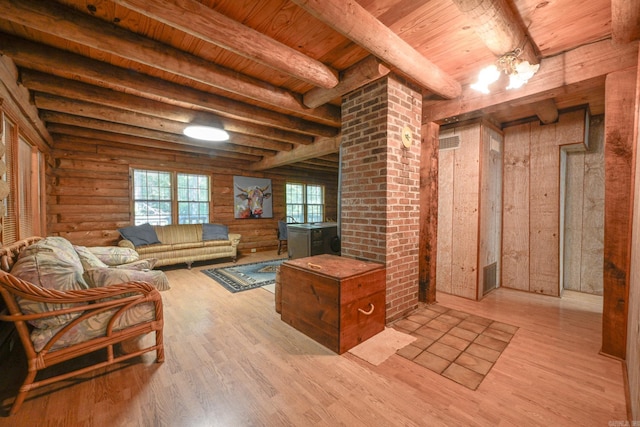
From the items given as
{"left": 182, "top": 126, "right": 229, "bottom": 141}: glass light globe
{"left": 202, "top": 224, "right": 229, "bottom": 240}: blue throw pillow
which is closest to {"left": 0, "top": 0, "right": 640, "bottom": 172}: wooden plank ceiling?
{"left": 182, "top": 126, "right": 229, "bottom": 141}: glass light globe

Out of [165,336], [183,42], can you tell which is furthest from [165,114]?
[165,336]

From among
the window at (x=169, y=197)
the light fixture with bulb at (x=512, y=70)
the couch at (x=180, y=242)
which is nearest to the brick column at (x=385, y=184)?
the light fixture with bulb at (x=512, y=70)

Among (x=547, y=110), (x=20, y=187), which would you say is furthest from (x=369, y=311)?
(x=20, y=187)

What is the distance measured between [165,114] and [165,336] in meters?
2.67

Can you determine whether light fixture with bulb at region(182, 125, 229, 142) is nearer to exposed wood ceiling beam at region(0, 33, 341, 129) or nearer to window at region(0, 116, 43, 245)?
exposed wood ceiling beam at region(0, 33, 341, 129)

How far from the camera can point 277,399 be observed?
1.56 m

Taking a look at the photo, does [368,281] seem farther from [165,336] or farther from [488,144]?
[488,144]

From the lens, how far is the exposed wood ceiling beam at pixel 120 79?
2014 mm

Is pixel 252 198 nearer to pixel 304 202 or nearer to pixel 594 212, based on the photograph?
pixel 304 202

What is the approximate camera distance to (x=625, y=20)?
5.46 ft

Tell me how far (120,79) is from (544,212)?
17.5ft

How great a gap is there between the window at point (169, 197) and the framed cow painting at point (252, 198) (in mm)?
748

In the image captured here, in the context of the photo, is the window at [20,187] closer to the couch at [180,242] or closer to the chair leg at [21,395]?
the couch at [180,242]

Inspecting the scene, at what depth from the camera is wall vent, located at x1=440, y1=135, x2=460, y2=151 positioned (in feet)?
11.2
